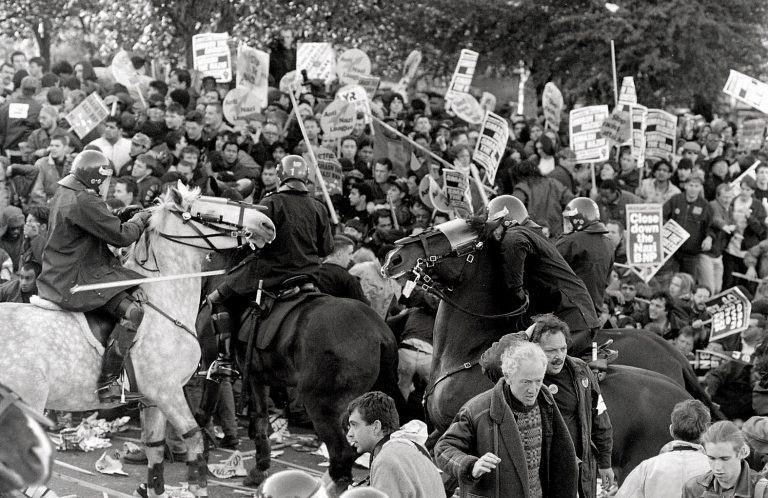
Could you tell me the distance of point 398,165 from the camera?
1847cm

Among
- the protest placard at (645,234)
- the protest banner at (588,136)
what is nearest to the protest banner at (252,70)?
the protest banner at (588,136)

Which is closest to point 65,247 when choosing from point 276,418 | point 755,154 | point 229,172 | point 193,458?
point 193,458

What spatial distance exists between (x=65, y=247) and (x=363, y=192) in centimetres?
680

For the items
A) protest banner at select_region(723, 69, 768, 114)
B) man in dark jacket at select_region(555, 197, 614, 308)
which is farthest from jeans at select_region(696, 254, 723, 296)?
man in dark jacket at select_region(555, 197, 614, 308)

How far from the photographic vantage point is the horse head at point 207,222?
10.6m

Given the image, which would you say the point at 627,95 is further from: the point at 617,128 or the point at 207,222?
the point at 207,222

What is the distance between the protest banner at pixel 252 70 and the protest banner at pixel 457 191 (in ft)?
15.8

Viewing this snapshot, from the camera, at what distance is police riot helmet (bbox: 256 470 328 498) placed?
428 centimetres

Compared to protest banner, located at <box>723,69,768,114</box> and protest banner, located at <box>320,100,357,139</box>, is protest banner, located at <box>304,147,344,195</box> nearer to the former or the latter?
protest banner, located at <box>320,100,357,139</box>

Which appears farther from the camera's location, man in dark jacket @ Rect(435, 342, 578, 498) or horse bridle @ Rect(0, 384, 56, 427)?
man in dark jacket @ Rect(435, 342, 578, 498)

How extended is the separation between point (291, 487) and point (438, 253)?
5.17 metres

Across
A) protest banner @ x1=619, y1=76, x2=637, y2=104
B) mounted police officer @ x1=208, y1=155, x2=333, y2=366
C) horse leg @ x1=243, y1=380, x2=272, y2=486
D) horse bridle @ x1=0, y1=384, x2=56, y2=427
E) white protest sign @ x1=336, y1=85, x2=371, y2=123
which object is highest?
horse bridle @ x1=0, y1=384, x2=56, y2=427

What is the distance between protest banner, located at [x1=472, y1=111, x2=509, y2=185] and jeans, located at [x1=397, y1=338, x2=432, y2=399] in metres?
4.35

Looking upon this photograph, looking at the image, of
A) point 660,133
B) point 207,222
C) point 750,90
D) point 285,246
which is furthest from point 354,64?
point 207,222
